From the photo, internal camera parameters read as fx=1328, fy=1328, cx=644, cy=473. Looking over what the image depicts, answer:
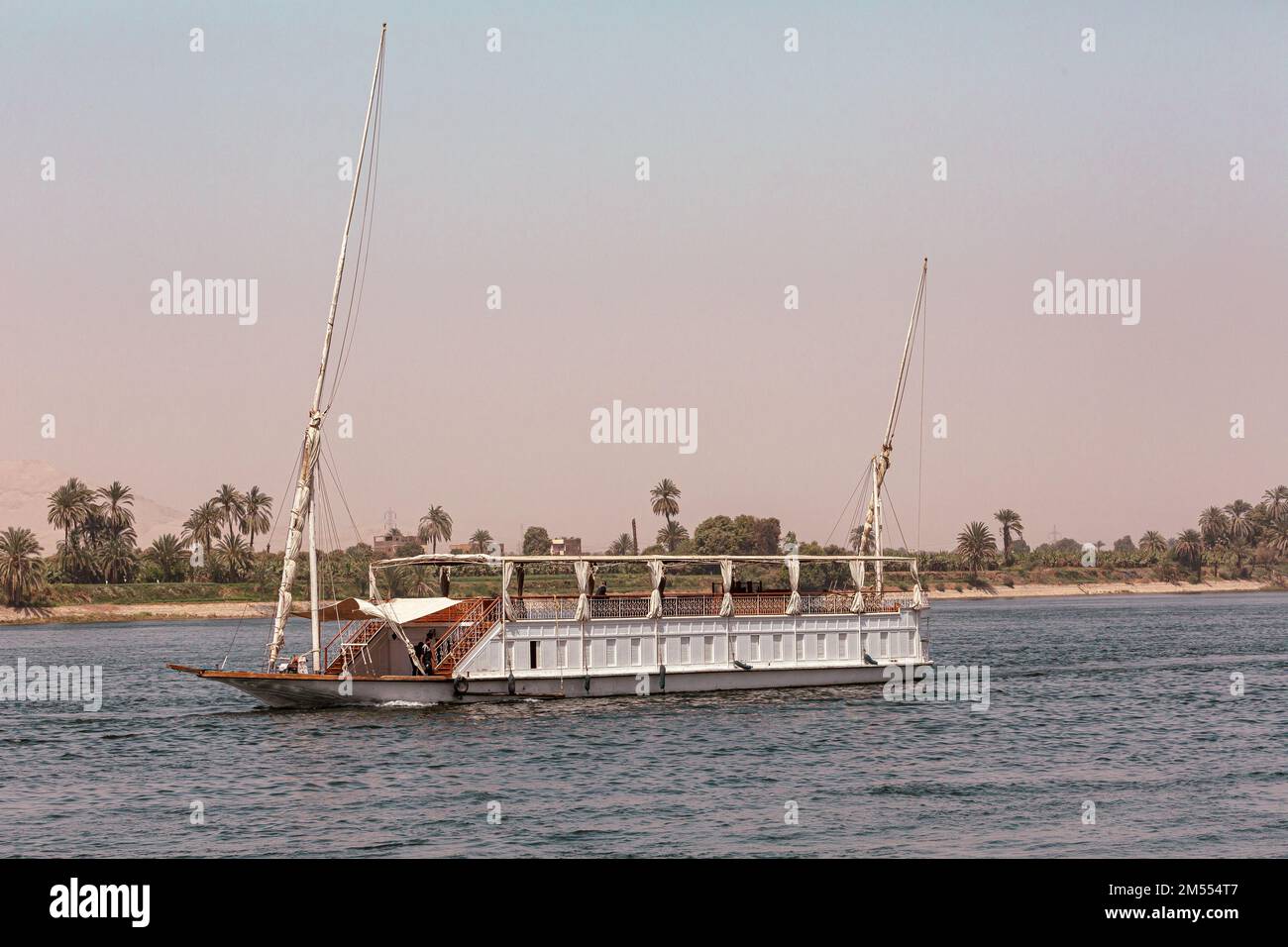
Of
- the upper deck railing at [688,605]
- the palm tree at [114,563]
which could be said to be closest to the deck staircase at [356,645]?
the upper deck railing at [688,605]

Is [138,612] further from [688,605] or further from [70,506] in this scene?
[688,605]

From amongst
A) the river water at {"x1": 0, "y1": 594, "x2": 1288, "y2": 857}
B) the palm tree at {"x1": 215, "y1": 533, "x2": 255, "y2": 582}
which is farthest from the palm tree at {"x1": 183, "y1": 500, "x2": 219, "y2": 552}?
the river water at {"x1": 0, "y1": 594, "x2": 1288, "y2": 857}

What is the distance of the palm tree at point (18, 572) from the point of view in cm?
16550

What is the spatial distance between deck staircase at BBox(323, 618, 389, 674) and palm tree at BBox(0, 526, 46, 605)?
127675mm

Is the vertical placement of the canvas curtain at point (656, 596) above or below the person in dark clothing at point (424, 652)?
above

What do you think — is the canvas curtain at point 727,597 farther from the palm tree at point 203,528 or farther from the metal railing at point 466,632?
the palm tree at point 203,528

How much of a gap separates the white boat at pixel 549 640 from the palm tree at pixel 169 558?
13252 centimetres

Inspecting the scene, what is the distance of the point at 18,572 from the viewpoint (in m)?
166

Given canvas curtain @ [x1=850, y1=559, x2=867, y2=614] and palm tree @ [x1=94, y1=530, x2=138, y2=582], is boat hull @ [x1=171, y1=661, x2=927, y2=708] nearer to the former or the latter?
canvas curtain @ [x1=850, y1=559, x2=867, y2=614]

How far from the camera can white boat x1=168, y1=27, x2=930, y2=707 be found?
53.1 metres

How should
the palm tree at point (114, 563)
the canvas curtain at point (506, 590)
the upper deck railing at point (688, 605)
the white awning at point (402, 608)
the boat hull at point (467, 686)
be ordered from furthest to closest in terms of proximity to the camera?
1. the palm tree at point (114, 563)
2. the upper deck railing at point (688, 605)
3. the white awning at point (402, 608)
4. the canvas curtain at point (506, 590)
5. the boat hull at point (467, 686)

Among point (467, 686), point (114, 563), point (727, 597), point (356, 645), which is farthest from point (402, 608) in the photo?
point (114, 563)
